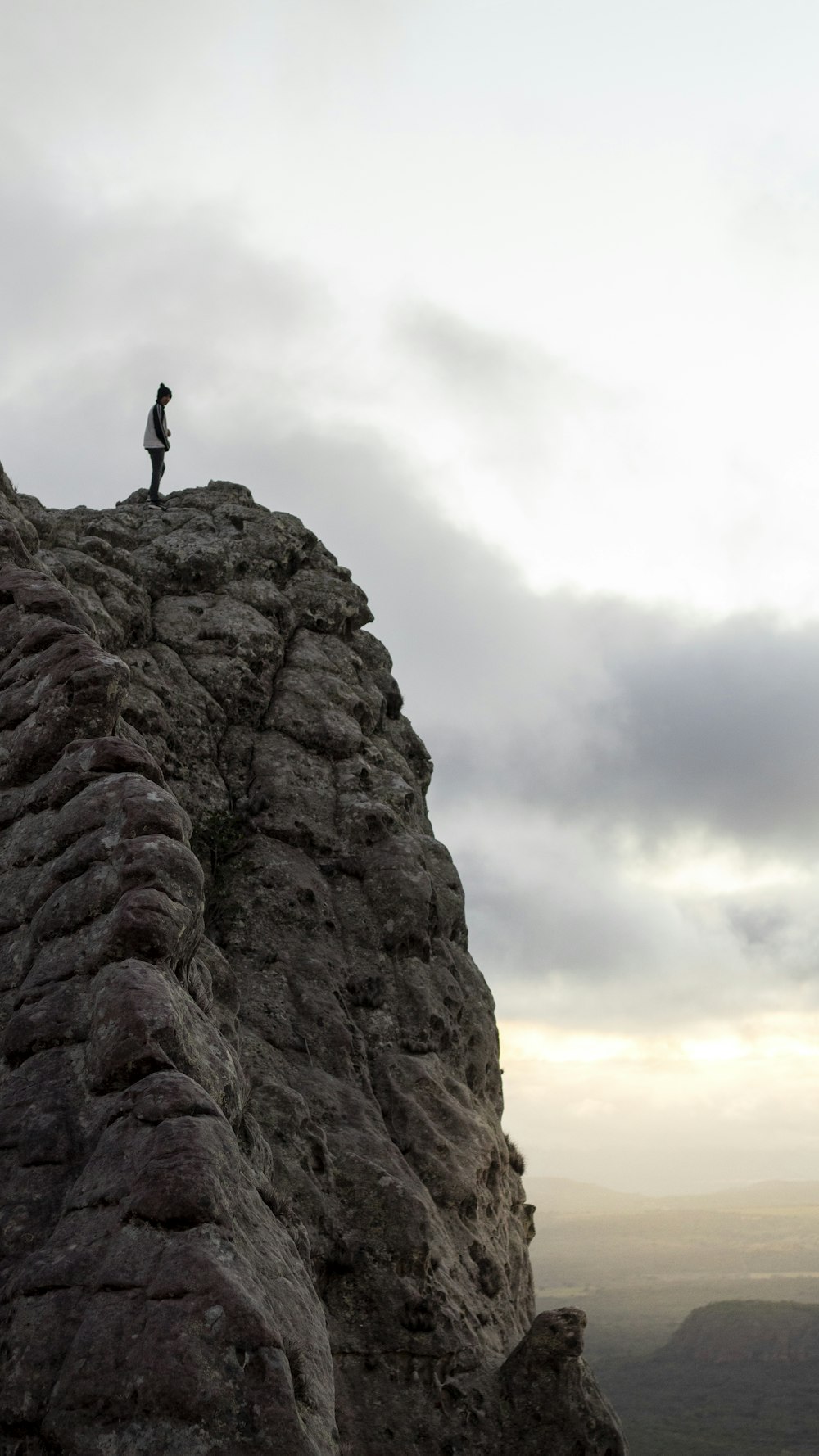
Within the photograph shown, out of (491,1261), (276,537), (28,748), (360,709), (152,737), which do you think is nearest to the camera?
(28,748)

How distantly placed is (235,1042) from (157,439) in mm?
27575

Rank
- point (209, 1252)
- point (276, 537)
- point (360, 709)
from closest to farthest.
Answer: point (209, 1252), point (360, 709), point (276, 537)

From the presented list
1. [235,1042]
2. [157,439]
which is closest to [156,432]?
[157,439]

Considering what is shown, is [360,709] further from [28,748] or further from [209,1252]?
[209,1252]

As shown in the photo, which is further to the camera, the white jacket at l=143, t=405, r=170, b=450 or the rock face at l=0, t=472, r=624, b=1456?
the white jacket at l=143, t=405, r=170, b=450

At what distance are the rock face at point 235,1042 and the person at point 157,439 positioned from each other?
142 centimetres

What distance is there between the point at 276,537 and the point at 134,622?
8978 millimetres

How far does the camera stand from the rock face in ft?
44.7

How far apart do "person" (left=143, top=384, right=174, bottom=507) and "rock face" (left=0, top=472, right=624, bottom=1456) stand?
142 cm

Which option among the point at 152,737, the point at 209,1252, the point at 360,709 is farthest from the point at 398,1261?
the point at 360,709

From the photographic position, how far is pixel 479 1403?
24.9 meters

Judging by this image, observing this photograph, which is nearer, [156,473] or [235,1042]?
[235,1042]

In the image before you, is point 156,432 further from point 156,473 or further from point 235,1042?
point 235,1042

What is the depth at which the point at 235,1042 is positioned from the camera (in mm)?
26266
